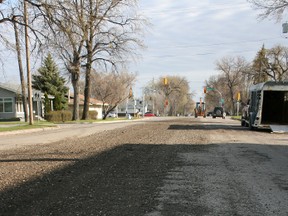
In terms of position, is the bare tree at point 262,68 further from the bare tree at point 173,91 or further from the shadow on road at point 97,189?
the shadow on road at point 97,189

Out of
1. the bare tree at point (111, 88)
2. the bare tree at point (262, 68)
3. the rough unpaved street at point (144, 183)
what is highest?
the bare tree at point (262, 68)

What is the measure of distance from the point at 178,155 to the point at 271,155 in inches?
118

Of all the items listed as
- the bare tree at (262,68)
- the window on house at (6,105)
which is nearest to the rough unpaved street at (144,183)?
the window on house at (6,105)

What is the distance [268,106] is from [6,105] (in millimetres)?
37634

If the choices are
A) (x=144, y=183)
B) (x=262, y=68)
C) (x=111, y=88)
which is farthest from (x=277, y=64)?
(x=144, y=183)

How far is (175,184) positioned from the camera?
7254 mm

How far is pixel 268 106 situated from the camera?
27.8 meters

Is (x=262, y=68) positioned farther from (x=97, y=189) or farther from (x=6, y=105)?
(x=97, y=189)

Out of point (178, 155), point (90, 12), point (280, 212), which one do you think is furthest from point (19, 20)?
point (280, 212)

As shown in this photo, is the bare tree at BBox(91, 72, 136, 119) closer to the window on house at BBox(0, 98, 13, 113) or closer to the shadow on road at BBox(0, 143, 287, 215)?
the window on house at BBox(0, 98, 13, 113)

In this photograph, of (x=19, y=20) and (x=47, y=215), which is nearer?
(x=47, y=215)

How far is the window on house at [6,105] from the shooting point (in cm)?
5194

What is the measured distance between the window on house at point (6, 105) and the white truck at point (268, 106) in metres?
34.7

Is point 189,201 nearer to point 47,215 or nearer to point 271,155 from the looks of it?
point 47,215
